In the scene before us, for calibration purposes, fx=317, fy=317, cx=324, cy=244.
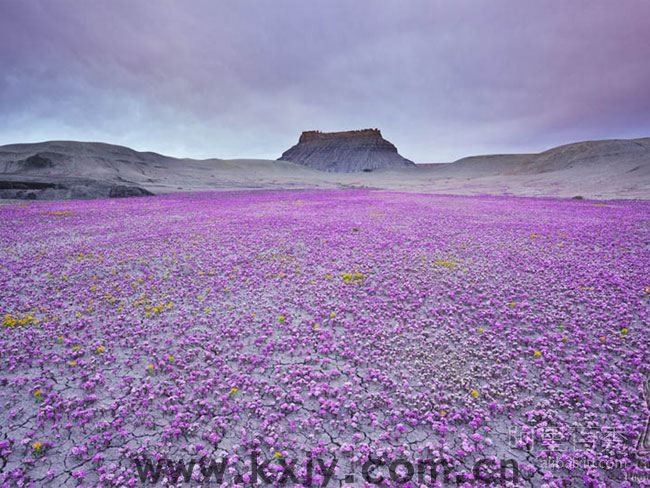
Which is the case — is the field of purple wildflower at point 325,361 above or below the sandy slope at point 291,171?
below

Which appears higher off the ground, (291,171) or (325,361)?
(291,171)

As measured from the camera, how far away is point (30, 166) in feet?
291

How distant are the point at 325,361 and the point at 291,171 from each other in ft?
565

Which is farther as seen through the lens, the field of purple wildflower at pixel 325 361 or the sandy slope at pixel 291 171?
the sandy slope at pixel 291 171

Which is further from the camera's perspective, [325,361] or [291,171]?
[291,171]

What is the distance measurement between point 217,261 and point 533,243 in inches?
664

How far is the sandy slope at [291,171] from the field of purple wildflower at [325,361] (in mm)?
46288

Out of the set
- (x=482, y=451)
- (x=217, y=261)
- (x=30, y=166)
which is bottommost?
(x=482, y=451)

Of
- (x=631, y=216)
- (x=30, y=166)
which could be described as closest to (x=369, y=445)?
(x=631, y=216)

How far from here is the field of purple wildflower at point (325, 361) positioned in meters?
5.10

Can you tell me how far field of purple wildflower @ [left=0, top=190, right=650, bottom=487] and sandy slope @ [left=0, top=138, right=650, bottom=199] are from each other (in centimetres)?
4629

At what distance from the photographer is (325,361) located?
24.2 feet

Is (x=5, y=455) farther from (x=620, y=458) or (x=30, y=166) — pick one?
(x=30, y=166)

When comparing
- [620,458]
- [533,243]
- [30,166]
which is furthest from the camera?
[30,166]
